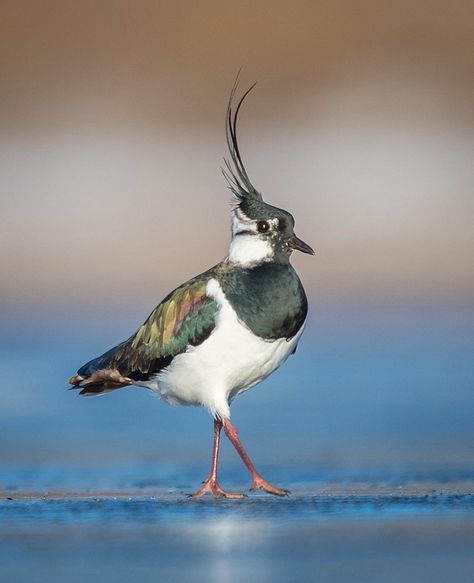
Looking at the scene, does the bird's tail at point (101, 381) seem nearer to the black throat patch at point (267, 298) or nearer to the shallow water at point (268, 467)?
the shallow water at point (268, 467)

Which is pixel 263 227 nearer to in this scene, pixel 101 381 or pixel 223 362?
pixel 223 362

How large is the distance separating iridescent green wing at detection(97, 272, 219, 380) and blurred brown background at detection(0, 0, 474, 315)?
686 cm

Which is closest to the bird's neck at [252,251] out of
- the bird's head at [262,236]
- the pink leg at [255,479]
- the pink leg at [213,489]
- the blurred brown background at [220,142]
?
the bird's head at [262,236]

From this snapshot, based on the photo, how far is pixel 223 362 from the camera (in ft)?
26.4

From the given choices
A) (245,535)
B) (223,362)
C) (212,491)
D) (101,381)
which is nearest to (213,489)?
(212,491)

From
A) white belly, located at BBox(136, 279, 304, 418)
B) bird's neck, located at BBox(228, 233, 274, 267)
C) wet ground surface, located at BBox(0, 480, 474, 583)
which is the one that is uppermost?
bird's neck, located at BBox(228, 233, 274, 267)

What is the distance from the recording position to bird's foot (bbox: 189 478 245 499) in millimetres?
7992

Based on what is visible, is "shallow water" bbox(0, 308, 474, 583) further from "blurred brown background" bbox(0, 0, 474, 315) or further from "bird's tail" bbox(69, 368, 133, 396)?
"blurred brown background" bbox(0, 0, 474, 315)

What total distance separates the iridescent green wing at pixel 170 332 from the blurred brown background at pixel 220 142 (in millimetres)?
6861

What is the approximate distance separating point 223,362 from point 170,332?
400mm

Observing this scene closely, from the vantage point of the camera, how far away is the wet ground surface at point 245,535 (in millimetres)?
6285

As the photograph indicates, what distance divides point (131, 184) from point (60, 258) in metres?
3.37

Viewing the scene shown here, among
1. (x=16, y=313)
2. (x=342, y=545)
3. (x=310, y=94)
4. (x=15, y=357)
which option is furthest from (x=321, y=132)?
(x=342, y=545)

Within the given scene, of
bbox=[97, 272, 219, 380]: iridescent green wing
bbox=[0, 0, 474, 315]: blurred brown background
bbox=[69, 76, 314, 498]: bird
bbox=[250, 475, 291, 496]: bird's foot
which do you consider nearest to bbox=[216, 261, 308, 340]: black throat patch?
bbox=[69, 76, 314, 498]: bird
